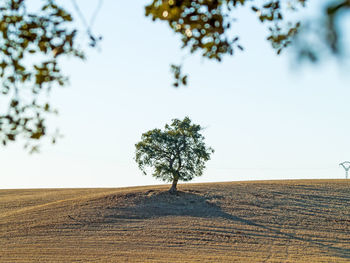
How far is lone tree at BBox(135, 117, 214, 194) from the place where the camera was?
4266 centimetres

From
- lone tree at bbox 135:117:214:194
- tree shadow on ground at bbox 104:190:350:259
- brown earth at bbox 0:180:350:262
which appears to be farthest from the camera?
lone tree at bbox 135:117:214:194

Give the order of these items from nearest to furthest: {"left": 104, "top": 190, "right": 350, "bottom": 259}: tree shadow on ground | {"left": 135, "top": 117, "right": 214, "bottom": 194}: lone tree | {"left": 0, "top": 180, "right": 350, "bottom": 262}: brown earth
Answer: {"left": 0, "top": 180, "right": 350, "bottom": 262}: brown earth, {"left": 104, "top": 190, "right": 350, "bottom": 259}: tree shadow on ground, {"left": 135, "top": 117, "right": 214, "bottom": 194}: lone tree

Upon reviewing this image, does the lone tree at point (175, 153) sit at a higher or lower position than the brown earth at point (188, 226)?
higher

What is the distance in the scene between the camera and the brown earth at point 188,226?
1032 inches

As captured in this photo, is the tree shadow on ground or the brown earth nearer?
the brown earth

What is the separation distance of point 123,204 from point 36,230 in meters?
8.75

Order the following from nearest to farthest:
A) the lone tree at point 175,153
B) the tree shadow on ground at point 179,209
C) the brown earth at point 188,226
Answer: the brown earth at point 188,226 → the tree shadow on ground at point 179,209 → the lone tree at point 175,153

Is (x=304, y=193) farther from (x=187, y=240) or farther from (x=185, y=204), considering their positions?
(x=187, y=240)

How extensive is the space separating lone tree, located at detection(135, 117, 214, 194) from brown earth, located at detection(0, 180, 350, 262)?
212 cm

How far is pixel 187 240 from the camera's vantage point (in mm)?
29297

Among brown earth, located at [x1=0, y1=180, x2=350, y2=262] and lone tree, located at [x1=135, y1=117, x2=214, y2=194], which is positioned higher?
lone tree, located at [x1=135, y1=117, x2=214, y2=194]

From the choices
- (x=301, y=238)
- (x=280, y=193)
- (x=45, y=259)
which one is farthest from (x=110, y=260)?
(x=280, y=193)

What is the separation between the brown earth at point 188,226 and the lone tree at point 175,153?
6.97 ft

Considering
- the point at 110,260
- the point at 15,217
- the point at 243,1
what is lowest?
the point at 110,260
